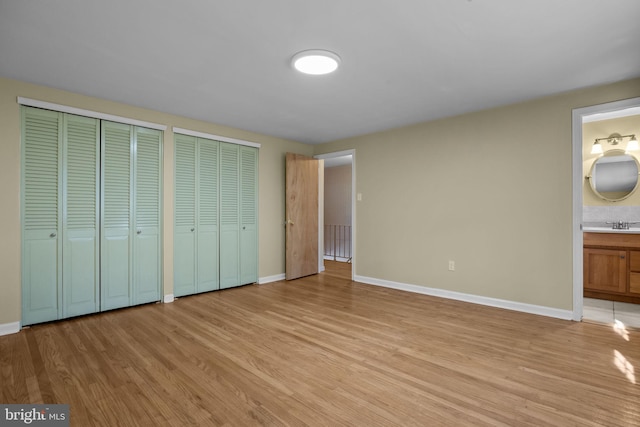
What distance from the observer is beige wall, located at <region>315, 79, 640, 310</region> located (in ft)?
11.0

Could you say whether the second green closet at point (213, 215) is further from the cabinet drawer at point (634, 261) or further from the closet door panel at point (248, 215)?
the cabinet drawer at point (634, 261)

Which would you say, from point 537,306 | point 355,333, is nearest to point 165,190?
point 355,333

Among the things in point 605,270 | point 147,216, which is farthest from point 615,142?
point 147,216

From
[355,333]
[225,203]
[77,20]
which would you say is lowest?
[355,333]

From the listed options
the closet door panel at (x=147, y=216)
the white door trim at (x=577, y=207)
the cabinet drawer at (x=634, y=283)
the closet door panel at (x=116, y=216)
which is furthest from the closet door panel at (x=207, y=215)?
the cabinet drawer at (x=634, y=283)

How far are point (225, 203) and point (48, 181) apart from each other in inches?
79.2

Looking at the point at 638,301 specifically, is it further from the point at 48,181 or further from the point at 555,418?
the point at 48,181

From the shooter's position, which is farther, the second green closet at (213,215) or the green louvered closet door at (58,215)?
the second green closet at (213,215)

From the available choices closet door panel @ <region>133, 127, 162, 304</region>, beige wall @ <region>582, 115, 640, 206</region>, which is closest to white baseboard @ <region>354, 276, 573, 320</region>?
beige wall @ <region>582, 115, 640, 206</region>

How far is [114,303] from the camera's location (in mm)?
3586

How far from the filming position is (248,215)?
494 cm

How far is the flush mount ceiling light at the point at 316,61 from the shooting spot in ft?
7.97

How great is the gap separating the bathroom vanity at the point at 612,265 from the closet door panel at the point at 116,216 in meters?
5.90

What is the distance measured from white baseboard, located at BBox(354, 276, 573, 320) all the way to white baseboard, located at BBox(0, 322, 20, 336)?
417 centimetres
